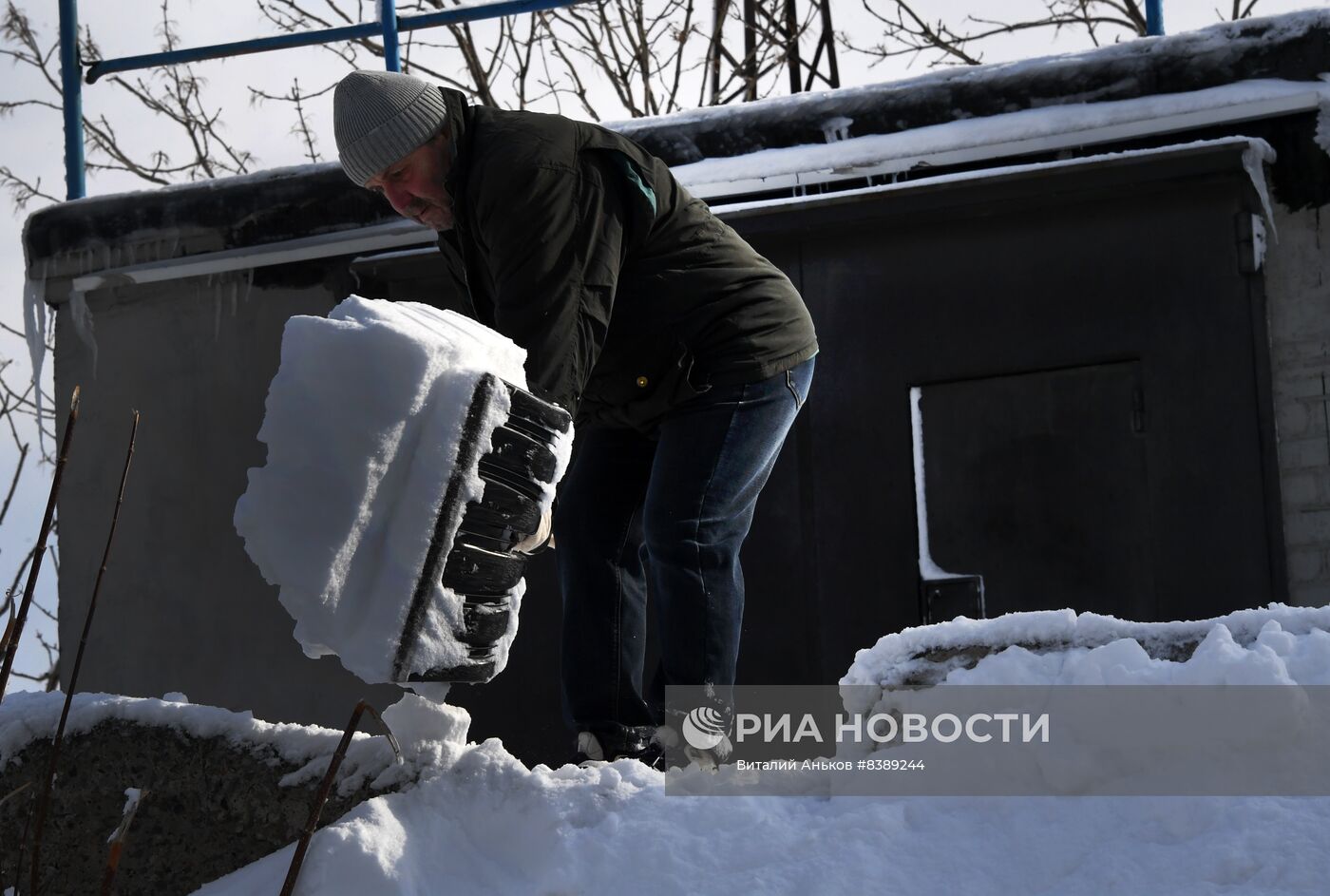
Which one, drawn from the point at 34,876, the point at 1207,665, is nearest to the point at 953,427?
the point at 1207,665

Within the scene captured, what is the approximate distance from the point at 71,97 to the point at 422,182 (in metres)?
3.71

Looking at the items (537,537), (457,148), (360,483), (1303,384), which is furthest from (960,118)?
(360,483)

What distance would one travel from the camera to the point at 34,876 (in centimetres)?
164

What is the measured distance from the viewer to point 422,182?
2.58m

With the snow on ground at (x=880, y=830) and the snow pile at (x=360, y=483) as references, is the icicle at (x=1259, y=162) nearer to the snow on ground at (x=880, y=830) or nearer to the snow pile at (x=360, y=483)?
the snow on ground at (x=880, y=830)

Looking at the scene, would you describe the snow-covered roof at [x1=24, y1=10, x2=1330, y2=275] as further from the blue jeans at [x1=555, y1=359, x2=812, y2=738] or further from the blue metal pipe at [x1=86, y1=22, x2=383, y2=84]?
the blue jeans at [x1=555, y1=359, x2=812, y2=738]

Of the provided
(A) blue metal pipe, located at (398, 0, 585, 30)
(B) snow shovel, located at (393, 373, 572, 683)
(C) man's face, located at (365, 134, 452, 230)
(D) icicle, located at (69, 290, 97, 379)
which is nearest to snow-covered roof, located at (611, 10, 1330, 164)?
(A) blue metal pipe, located at (398, 0, 585, 30)

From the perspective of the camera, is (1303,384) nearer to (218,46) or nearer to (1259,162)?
(1259,162)

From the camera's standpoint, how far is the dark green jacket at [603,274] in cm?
Result: 232

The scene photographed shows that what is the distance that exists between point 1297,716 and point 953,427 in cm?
268

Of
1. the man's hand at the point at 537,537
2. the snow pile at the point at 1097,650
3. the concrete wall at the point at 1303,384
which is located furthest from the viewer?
the concrete wall at the point at 1303,384

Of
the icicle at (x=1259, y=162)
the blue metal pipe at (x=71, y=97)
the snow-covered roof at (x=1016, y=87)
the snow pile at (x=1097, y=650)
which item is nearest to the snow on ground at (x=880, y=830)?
the snow pile at (x=1097, y=650)

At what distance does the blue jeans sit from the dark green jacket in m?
0.07

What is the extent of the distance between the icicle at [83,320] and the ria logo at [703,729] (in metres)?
3.80
